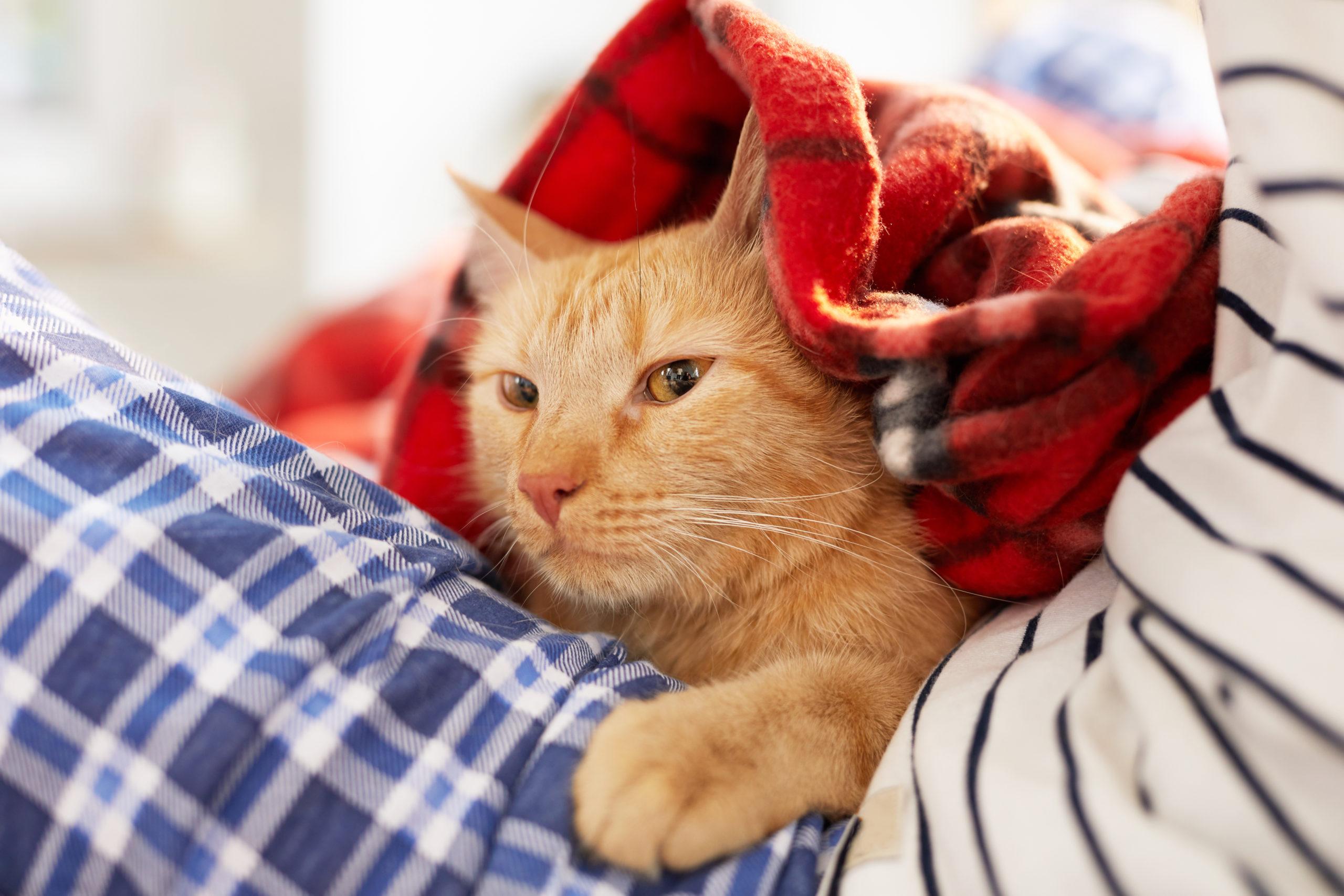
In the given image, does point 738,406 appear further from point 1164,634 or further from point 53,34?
point 53,34

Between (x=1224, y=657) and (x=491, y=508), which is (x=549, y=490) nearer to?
(x=491, y=508)

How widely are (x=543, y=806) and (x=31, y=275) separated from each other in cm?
71

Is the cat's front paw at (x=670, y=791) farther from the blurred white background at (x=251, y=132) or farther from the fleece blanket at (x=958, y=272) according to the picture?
the blurred white background at (x=251, y=132)

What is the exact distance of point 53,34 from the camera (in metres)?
3.05

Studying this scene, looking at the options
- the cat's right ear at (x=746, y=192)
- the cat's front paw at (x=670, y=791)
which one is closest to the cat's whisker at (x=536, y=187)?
the cat's right ear at (x=746, y=192)

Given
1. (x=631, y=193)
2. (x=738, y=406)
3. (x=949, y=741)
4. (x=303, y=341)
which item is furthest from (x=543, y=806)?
(x=303, y=341)

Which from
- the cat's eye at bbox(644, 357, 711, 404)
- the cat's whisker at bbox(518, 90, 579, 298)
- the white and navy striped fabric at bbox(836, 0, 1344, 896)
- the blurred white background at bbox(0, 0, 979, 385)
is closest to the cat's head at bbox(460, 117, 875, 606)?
the cat's eye at bbox(644, 357, 711, 404)

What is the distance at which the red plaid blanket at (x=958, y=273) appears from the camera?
66 cm

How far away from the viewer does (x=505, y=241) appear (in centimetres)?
120

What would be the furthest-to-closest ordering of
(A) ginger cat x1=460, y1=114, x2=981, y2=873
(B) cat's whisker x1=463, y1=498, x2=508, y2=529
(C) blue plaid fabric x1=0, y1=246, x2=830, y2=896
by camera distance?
(B) cat's whisker x1=463, y1=498, x2=508, y2=529 < (A) ginger cat x1=460, y1=114, x2=981, y2=873 < (C) blue plaid fabric x1=0, y1=246, x2=830, y2=896

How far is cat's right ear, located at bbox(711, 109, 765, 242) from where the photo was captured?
0.88 m

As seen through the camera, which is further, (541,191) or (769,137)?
(541,191)

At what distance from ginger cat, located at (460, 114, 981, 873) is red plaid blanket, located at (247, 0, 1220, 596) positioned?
0.24 feet

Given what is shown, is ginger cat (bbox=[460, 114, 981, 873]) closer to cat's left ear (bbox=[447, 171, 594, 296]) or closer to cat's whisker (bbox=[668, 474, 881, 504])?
cat's whisker (bbox=[668, 474, 881, 504])
